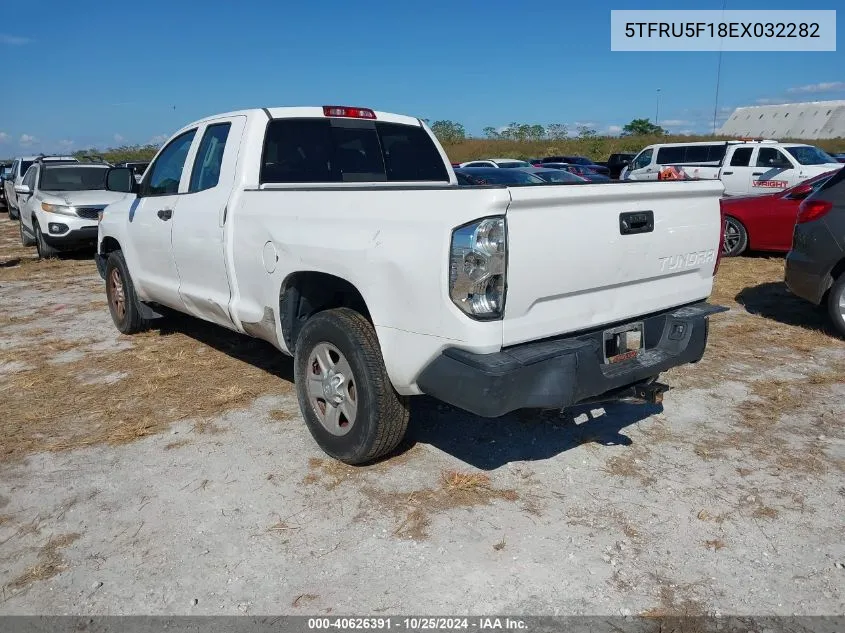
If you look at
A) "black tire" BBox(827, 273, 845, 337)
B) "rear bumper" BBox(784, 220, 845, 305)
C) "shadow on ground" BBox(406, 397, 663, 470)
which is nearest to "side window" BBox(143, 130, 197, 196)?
"shadow on ground" BBox(406, 397, 663, 470)

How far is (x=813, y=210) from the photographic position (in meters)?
6.48

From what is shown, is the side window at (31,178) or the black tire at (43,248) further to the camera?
the side window at (31,178)

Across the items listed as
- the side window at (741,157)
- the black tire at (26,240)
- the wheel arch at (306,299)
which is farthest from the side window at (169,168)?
the side window at (741,157)

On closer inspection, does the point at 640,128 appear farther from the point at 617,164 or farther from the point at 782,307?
the point at 782,307

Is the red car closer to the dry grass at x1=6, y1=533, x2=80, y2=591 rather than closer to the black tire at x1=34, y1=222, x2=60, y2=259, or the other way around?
the dry grass at x1=6, y1=533, x2=80, y2=591

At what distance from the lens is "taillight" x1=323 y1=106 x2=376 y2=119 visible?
500 cm

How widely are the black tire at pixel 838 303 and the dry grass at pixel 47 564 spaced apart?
6142 mm

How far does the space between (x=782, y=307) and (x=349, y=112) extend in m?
5.37

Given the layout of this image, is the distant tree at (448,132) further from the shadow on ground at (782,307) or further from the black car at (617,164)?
the shadow on ground at (782,307)

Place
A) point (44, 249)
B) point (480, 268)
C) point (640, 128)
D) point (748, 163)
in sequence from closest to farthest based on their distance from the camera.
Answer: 1. point (480, 268)
2. point (44, 249)
3. point (748, 163)
4. point (640, 128)

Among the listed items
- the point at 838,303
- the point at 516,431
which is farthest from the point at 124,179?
the point at 838,303

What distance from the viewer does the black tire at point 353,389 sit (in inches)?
140

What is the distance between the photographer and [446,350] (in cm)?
311

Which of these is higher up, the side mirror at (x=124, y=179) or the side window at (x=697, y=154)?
the side mirror at (x=124, y=179)
